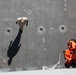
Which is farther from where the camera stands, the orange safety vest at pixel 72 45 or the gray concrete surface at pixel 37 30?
the gray concrete surface at pixel 37 30

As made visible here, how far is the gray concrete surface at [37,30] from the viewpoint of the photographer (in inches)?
578

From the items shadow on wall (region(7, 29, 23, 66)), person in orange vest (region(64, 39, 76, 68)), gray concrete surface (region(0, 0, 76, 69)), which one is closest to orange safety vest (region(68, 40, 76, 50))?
person in orange vest (region(64, 39, 76, 68))

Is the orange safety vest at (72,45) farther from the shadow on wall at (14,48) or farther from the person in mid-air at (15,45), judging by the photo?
the shadow on wall at (14,48)

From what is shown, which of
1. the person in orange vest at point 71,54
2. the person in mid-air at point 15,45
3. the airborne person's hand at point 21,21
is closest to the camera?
the person in orange vest at point 71,54

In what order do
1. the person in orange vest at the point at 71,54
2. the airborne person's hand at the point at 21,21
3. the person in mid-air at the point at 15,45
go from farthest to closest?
1. the person in mid-air at the point at 15,45
2. the airborne person's hand at the point at 21,21
3. the person in orange vest at the point at 71,54

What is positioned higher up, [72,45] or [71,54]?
[72,45]

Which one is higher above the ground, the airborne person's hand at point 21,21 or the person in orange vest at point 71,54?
the airborne person's hand at point 21,21

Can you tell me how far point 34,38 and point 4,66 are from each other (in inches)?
71.8

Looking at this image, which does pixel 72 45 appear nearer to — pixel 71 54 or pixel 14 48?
pixel 71 54

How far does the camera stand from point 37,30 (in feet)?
49.1

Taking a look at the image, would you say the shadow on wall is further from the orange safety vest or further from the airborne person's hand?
the orange safety vest

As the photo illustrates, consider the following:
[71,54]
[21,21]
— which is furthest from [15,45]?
[71,54]

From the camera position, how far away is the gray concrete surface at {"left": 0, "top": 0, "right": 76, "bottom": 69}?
14.7m

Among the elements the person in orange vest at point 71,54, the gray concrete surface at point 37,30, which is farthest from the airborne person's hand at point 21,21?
the person in orange vest at point 71,54
